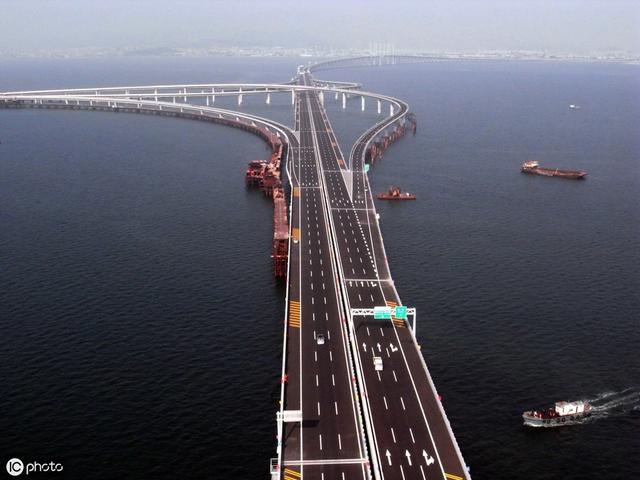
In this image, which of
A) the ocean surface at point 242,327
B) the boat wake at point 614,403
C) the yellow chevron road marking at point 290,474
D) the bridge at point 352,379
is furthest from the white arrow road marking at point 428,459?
the boat wake at point 614,403

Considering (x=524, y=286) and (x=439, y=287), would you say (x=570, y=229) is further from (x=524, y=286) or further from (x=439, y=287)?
(x=439, y=287)

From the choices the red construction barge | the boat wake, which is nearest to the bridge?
the red construction barge

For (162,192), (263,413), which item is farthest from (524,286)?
(162,192)

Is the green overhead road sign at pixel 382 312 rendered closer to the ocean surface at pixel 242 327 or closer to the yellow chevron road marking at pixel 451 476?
the ocean surface at pixel 242 327

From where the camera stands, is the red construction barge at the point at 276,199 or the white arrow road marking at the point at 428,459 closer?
the white arrow road marking at the point at 428,459

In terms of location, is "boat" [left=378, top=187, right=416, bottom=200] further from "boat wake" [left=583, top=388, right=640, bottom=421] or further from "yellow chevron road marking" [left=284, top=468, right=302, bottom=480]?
"yellow chevron road marking" [left=284, top=468, right=302, bottom=480]

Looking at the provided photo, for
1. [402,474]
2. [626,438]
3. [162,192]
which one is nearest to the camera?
[402,474]
